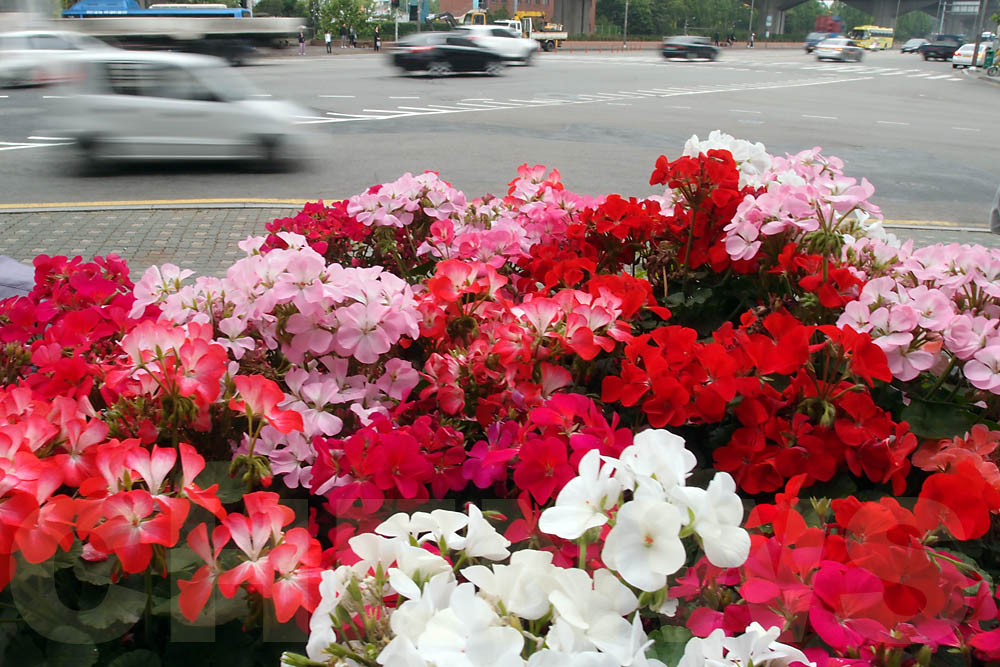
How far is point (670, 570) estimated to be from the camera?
2.78 feet

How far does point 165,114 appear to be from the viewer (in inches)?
370

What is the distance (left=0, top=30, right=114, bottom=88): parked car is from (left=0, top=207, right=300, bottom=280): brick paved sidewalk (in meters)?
10.5

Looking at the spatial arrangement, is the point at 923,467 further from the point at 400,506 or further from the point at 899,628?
the point at 400,506

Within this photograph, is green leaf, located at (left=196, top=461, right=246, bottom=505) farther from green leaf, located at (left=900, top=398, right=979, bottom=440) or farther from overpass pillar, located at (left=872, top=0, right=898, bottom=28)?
overpass pillar, located at (left=872, top=0, right=898, bottom=28)

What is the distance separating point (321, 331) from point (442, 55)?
23.1 metres

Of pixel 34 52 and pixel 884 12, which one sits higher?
pixel 884 12

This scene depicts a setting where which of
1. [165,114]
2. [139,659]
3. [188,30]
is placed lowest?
[139,659]

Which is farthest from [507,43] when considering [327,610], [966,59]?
[966,59]

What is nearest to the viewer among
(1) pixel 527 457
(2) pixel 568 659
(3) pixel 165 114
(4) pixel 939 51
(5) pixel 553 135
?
(2) pixel 568 659

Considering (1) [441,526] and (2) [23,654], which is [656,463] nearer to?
(1) [441,526]

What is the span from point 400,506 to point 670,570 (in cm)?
55

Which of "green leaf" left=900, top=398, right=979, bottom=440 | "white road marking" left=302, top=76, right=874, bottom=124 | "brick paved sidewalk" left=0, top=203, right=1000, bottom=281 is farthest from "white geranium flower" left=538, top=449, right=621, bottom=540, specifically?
"white road marking" left=302, top=76, right=874, bottom=124

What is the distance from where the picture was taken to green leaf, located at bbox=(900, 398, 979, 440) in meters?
1.49

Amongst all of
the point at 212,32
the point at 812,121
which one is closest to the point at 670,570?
the point at 812,121
